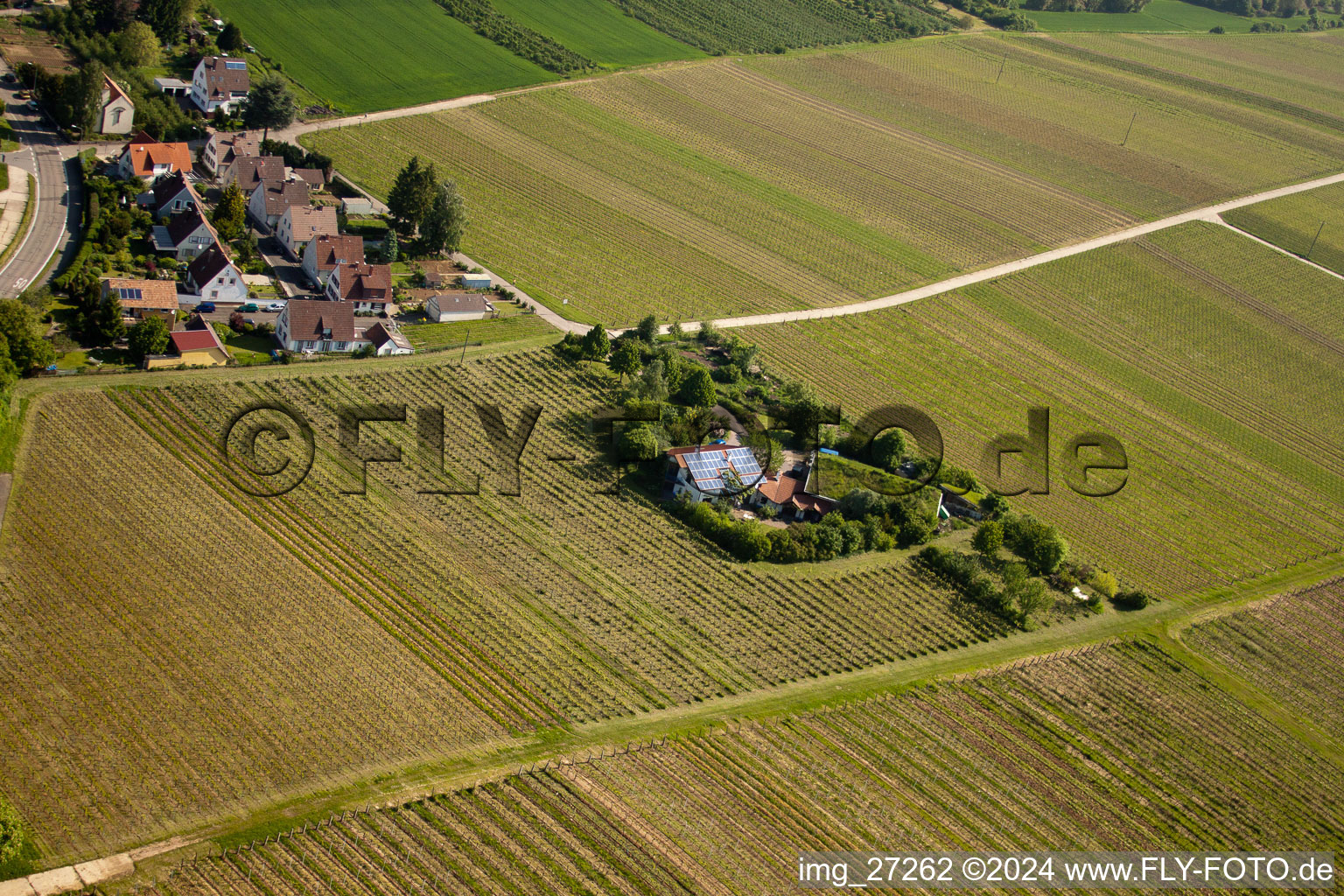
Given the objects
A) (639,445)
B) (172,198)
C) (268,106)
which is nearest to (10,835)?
(639,445)

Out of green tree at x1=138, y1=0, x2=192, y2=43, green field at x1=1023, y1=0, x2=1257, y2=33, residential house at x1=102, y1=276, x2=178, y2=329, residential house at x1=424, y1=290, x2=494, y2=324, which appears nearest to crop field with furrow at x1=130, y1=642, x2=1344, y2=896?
residential house at x1=424, y1=290, x2=494, y2=324

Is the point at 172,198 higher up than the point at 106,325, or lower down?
higher up

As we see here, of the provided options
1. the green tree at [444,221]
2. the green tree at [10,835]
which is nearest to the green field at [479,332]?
the green tree at [444,221]

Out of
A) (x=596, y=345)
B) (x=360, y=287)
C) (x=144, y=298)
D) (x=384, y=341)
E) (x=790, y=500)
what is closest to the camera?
(x=790, y=500)

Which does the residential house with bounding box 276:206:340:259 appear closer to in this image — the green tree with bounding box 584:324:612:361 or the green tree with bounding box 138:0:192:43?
the green tree with bounding box 584:324:612:361

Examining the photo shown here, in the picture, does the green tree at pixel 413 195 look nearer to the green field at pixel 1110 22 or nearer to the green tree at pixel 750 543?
the green tree at pixel 750 543

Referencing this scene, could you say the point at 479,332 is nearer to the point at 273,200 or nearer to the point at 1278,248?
the point at 273,200
